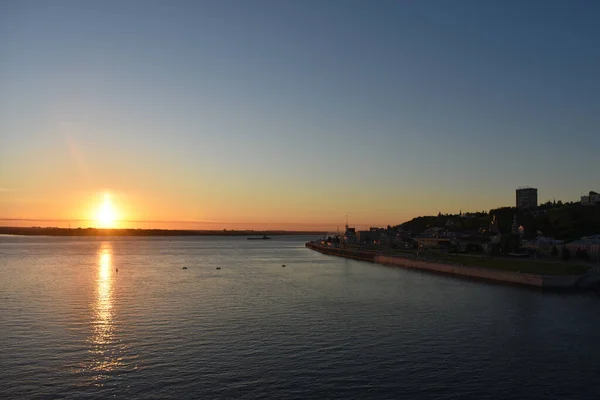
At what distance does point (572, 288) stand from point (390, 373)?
36.3 m

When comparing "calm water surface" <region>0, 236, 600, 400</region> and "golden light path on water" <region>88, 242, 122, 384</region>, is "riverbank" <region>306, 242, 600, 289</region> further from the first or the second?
"golden light path on water" <region>88, 242, 122, 384</region>

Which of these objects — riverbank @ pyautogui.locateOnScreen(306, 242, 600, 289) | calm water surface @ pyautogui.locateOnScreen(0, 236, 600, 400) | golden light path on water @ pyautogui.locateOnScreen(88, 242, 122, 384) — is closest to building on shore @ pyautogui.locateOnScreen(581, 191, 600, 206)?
riverbank @ pyautogui.locateOnScreen(306, 242, 600, 289)

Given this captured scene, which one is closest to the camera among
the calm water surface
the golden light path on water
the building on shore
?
the calm water surface

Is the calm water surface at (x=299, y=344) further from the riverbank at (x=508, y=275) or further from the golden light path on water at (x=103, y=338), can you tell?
the riverbank at (x=508, y=275)

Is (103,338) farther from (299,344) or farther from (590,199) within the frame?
(590,199)

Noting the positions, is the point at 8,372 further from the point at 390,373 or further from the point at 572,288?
the point at 572,288

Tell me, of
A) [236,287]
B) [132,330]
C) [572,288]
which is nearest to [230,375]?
[132,330]

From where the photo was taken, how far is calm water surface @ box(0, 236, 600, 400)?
19.6 meters

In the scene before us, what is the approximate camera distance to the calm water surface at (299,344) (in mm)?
19625

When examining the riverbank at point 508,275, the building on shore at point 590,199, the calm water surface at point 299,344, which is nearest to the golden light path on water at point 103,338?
the calm water surface at point 299,344

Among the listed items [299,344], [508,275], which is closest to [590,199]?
[508,275]

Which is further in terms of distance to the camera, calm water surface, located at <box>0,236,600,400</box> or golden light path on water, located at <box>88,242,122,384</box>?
golden light path on water, located at <box>88,242,122,384</box>

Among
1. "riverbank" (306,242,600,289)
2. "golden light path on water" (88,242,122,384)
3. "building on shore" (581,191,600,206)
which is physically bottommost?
"golden light path on water" (88,242,122,384)

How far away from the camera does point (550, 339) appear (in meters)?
27.5
